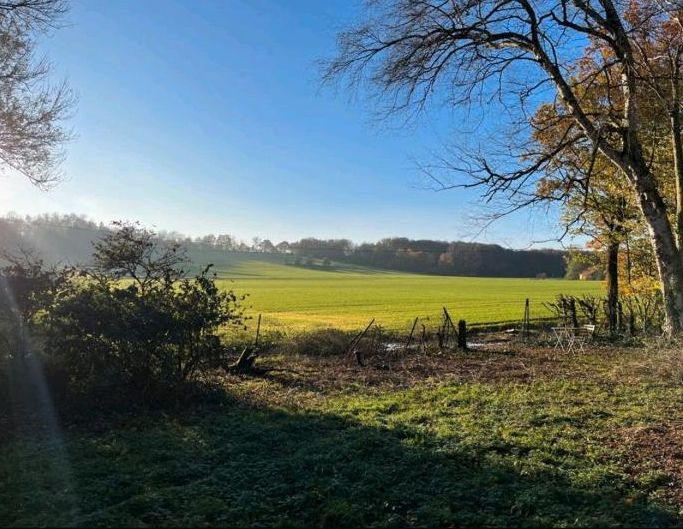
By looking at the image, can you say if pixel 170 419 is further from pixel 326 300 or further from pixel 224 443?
pixel 326 300

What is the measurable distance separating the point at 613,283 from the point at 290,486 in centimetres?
2474

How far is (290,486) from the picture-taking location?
204 inches

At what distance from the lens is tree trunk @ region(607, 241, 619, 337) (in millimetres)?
23312

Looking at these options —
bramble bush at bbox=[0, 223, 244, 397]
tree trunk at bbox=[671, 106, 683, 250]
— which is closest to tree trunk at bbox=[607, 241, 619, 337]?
tree trunk at bbox=[671, 106, 683, 250]

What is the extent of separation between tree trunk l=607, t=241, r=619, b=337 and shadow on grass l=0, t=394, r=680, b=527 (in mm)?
19434

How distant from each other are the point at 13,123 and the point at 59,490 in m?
11.8

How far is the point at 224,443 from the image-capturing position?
671 centimetres

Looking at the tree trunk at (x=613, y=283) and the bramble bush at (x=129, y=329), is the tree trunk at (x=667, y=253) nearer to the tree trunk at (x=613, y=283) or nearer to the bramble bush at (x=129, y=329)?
the bramble bush at (x=129, y=329)

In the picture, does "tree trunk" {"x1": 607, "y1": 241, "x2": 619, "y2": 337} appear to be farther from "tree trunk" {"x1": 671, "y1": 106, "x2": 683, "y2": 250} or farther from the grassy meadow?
the grassy meadow

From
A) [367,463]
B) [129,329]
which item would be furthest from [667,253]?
[129,329]

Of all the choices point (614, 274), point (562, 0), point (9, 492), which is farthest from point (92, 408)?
point (614, 274)

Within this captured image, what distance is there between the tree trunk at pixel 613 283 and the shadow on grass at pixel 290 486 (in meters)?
19.4

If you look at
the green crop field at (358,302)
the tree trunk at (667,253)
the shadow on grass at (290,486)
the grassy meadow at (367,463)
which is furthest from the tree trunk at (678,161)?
the green crop field at (358,302)

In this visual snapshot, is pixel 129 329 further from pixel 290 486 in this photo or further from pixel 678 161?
pixel 678 161
